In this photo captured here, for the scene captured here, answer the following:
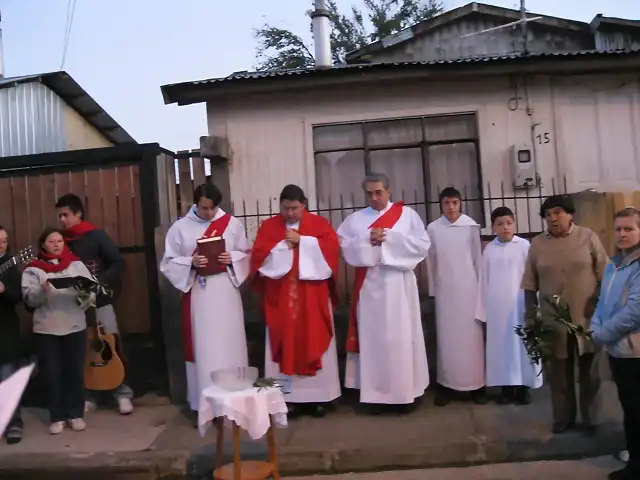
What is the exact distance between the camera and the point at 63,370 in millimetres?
5992

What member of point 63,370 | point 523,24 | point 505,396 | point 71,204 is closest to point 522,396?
point 505,396

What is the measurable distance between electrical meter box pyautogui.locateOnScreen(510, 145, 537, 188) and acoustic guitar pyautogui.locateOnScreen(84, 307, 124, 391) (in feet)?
A: 16.5

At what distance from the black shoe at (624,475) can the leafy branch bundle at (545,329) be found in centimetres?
91

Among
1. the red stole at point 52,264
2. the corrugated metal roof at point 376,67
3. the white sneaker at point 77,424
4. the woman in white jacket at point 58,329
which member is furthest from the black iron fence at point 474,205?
the white sneaker at point 77,424

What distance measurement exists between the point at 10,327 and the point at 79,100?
8.63 metres

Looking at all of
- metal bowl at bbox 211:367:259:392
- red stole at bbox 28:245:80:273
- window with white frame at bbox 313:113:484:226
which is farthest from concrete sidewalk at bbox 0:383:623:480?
window with white frame at bbox 313:113:484:226

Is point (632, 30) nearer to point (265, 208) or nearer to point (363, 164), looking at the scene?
point (363, 164)

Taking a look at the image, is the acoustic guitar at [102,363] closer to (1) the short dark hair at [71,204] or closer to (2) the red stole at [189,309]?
(2) the red stole at [189,309]

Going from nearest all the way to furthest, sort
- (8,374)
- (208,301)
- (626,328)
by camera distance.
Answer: (626,328)
(8,374)
(208,301)

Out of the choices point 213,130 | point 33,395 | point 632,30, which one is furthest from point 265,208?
point 632,30

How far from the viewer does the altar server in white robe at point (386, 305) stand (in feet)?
19.3

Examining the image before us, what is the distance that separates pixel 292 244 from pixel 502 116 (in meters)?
4.09

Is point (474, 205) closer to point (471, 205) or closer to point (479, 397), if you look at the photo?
point (471, 205)

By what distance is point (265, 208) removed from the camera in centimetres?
879
